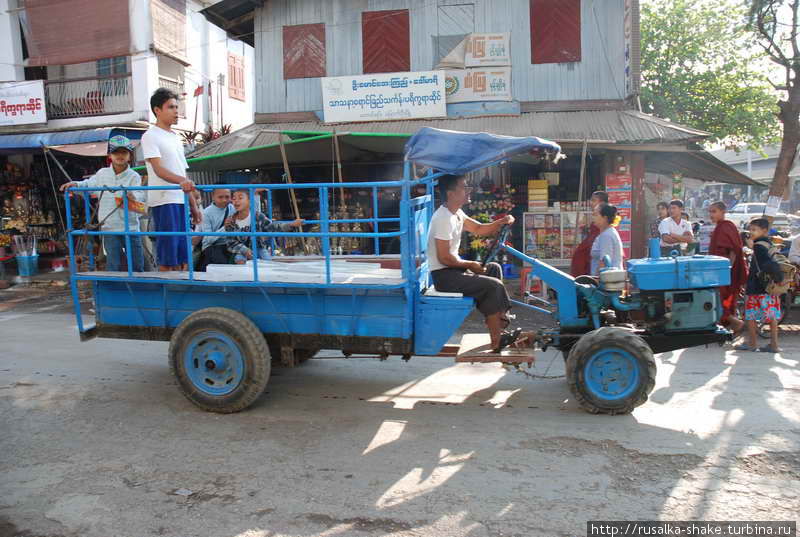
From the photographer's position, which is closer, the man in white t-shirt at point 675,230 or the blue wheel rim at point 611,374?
the blue wheel rim at point 611,374

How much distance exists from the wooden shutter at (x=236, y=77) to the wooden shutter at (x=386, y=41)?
24.0 ft

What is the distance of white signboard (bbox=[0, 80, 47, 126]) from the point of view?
48.5 ft

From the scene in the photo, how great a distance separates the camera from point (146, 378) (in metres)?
5.76

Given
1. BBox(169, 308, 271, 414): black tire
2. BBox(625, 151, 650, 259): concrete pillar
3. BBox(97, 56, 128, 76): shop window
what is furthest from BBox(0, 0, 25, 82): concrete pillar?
BBox(625, 151, 650, 259): concrete pillar

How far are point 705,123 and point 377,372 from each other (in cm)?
2001

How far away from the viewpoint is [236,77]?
62.5 feet

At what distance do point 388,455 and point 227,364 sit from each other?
1569 mm

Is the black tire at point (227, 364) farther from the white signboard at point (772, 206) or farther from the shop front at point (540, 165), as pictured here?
the white signboard at point (772, 206)

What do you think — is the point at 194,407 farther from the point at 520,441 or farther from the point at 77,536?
the point at 520,441

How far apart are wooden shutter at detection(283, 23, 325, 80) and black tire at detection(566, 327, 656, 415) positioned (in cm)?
1027

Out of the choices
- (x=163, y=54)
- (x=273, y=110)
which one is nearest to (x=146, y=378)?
(x=273, y=110)

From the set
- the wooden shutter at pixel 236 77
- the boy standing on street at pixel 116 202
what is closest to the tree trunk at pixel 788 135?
the boy standing on street at pixel 116 202

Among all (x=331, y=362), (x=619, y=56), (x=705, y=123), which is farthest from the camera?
(x=705, y=123)

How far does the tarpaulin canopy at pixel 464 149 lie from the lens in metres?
4.45
